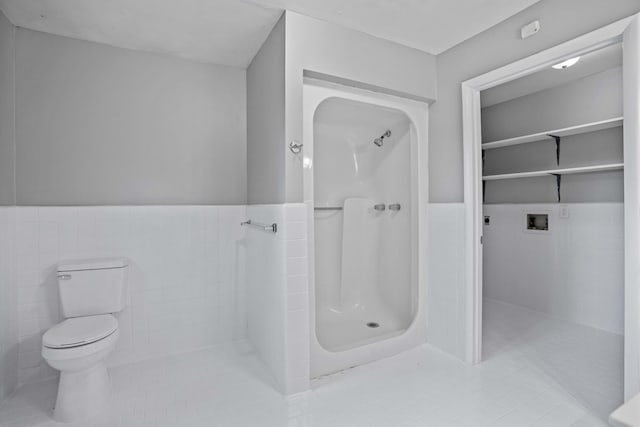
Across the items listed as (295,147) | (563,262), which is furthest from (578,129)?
(295,147)

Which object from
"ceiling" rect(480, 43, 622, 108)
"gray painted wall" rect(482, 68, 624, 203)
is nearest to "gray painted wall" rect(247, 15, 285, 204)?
"ceiling" rect(480, 43, 622, 108)

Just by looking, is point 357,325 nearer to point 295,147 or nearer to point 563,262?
point 295,147

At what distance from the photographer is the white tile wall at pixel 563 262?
107 inches

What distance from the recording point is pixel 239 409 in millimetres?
1721

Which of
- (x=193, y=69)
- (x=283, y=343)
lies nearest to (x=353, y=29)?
(x=193, y=69)

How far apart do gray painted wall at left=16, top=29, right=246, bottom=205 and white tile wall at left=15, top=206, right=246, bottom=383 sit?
0.12m

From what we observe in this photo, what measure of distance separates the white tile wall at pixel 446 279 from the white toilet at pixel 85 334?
2106 millimetres

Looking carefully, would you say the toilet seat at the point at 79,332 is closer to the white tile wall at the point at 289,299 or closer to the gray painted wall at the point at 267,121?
the white tile wall at the point at 289,299

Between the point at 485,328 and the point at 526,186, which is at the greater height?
the point at 526,186

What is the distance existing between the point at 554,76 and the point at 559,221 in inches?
51.5

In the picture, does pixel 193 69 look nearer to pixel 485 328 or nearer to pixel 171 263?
pixel 171 263

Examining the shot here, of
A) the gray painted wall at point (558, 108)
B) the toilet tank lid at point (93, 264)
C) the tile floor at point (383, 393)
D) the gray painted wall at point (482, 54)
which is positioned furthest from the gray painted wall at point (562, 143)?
the toilet tank lid at point (93, 264)

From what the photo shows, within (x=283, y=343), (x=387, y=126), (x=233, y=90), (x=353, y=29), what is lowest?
(x=283, y=343)

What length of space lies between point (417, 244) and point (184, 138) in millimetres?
1953
